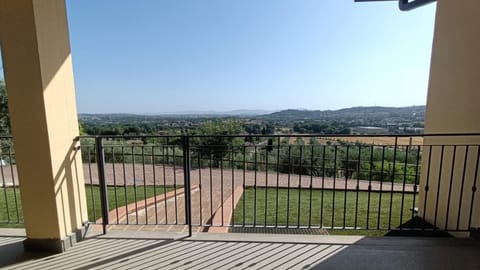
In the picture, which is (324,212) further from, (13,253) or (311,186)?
(13,253)

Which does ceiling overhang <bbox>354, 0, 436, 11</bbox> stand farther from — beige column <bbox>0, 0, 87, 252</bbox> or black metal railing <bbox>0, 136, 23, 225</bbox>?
black metal railing <bbox>0, 136, 23, 225</bbox>

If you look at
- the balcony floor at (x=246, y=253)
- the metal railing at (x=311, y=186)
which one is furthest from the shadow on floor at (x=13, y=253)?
the metal railing at (x=311, y=186)

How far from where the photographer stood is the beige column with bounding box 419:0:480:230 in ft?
7.79

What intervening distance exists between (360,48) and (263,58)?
14.7ft

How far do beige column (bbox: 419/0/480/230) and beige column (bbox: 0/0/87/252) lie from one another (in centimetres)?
345

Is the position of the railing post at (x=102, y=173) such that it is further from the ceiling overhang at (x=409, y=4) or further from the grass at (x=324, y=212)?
the ceiling overhang at (x=409, y=4)

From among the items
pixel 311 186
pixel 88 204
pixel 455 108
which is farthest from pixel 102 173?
pixel 455 108

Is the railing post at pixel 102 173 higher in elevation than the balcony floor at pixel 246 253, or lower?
higher

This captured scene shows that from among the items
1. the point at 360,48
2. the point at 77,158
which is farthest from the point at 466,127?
the point at 360,48

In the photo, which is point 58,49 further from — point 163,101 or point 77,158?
point 163,101

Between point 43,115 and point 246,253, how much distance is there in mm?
1964

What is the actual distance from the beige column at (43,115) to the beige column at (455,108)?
345cm

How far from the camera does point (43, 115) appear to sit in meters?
1.83

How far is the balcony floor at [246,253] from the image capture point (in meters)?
1.83
